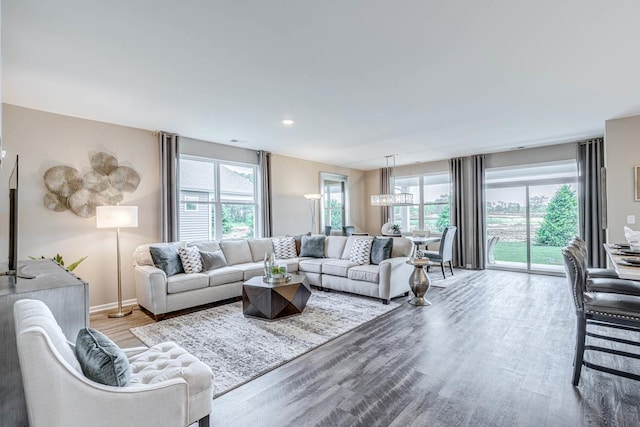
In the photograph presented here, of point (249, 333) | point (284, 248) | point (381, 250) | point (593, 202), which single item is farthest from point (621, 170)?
point (249, 333)

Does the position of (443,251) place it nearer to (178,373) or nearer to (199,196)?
(199,196)

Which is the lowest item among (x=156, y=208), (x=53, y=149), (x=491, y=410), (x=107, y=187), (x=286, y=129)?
(x=491, y=410)

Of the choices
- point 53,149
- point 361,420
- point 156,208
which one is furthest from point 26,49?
point 361,420

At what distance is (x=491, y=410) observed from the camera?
79.5 inches

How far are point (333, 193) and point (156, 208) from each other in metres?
4.80

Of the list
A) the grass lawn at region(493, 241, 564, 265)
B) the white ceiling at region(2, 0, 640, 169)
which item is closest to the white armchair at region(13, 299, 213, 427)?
the white ceiling at region(2, 0, 640, 169)

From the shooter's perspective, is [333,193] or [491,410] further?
[333,193]

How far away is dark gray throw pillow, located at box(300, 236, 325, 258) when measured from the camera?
5.84 m

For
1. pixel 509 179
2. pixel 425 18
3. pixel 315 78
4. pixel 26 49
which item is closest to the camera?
pixel 425 18

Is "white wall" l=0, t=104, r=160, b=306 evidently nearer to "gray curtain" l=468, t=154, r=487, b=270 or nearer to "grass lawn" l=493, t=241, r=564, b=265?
"gray curtain" l=468, t=154, r=487, b=270

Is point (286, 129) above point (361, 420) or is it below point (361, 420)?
above

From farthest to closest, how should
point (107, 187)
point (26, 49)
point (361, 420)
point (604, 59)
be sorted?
point (107, 187) < point (604, 59) < point (26, 49) < point (361, 420)

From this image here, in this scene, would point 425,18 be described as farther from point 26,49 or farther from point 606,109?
point 606,109

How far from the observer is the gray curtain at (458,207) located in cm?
740
